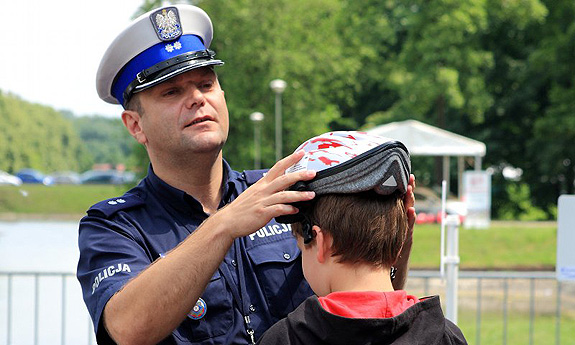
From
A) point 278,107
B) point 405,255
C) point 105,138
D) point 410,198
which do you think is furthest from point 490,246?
point 105,138

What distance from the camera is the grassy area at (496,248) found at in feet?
53.4

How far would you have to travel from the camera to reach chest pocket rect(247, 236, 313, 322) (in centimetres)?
233

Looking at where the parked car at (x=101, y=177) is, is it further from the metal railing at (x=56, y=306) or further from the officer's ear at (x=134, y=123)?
the officer's ear at (x=134, y=123)

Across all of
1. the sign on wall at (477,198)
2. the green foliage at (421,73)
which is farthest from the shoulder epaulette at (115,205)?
the green foliage at (421,73)

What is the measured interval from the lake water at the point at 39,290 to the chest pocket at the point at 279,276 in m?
3.95

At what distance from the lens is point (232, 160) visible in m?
31.5

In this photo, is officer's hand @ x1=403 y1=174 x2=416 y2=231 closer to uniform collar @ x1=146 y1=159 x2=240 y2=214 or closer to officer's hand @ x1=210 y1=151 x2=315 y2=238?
officer's hand @ x1=210 y1=151 x2=315 y2=238

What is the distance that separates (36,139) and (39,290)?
1314cm

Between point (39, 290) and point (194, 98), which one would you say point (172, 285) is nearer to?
point (194, 98)

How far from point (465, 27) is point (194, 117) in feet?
92.2

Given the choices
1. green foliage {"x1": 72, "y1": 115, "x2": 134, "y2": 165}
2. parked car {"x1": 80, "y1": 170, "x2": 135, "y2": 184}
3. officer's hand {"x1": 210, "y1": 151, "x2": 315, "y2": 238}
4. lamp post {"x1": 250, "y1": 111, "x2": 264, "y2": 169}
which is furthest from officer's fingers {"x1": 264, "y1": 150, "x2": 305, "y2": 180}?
parked car {"x1": 80, "y1": 170, "x2": 135, "y2": 184}

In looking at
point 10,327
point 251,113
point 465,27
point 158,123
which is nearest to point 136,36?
point 158,123

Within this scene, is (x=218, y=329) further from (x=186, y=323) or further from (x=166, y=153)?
(x=166, y=153)

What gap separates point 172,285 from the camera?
6.03 feet
